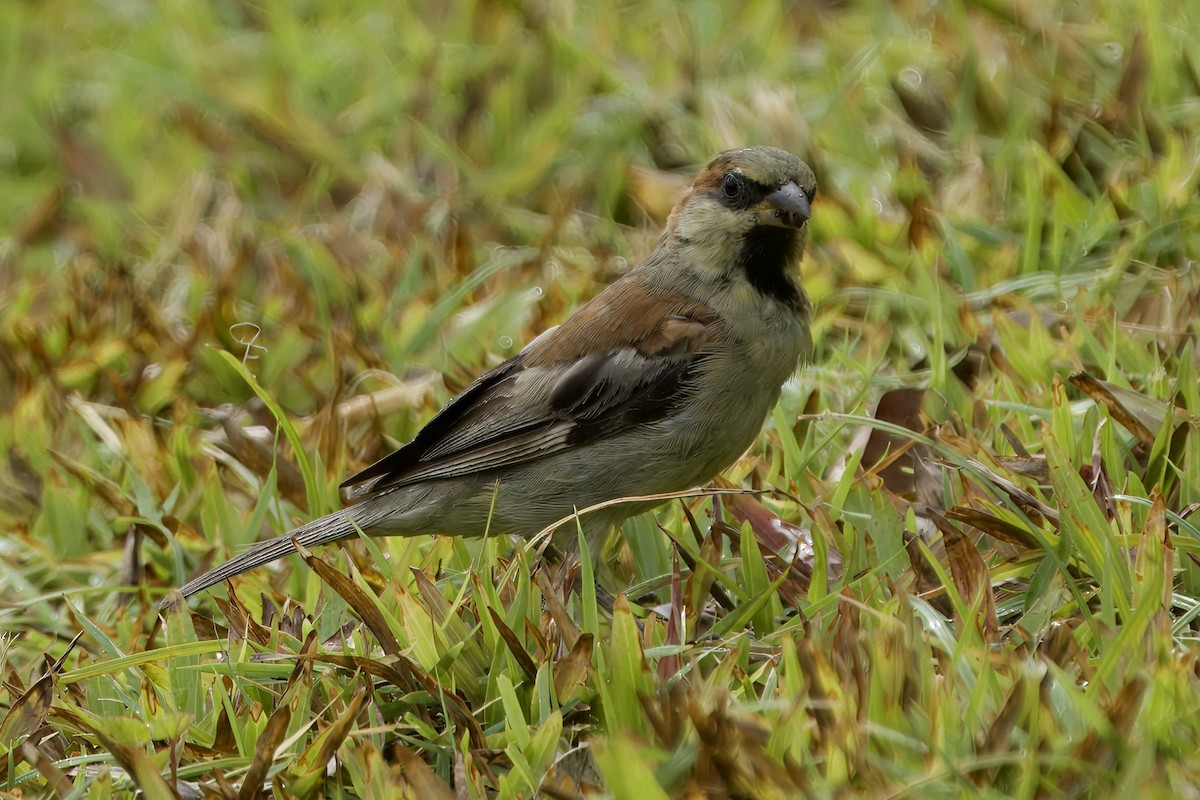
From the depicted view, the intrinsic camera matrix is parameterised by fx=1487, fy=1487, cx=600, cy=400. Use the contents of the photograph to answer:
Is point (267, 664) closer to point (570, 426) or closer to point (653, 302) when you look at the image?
point (570, 426)

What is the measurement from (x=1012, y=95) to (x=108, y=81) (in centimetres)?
477

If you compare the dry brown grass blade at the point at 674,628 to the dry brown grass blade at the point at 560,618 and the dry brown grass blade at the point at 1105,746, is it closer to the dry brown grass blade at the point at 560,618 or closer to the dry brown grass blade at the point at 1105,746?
the dry brown grass blade at the point at 560,618

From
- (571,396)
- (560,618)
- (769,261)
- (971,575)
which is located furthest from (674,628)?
(769,261)

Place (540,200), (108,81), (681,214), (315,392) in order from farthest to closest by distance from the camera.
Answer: (108,81)
(540,200)
(315,392)
(681,214)

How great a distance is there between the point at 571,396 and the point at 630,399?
0.18 m

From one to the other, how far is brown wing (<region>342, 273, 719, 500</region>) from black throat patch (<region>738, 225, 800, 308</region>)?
199mm

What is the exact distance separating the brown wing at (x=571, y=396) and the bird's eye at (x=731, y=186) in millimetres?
339

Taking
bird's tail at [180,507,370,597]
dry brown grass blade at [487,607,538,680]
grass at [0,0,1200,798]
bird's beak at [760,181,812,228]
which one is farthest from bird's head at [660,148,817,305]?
dry brown grass blade at [487,607,538,680]

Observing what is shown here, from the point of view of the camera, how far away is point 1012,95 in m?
5.99

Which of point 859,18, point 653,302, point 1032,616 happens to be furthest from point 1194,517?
point 859,18

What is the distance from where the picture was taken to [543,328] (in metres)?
5.49

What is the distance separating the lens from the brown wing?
4.19 m

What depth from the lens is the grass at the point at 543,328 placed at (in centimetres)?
303

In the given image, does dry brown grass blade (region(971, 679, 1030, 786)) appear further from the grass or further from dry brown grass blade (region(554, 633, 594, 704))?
dry brown grass blade (region(554, 633, 594, 704))
